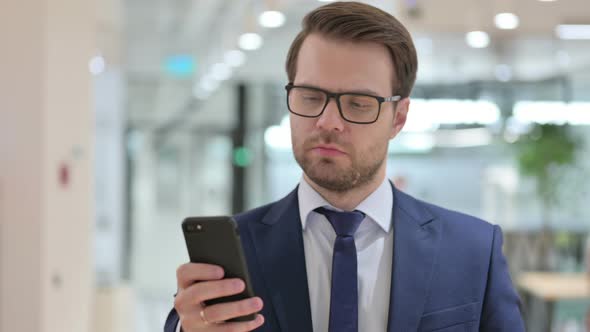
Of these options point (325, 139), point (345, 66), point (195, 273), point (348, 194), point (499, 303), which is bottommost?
point (499, 303)

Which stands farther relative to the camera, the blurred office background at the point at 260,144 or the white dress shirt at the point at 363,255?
the blurred office background at the point at 260,144

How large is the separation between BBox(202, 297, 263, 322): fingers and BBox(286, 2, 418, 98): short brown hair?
53cm

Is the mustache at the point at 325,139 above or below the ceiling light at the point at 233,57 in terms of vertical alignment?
below

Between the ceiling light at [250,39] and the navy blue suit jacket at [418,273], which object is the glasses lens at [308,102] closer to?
the navy blue suit jacket at [418,273]

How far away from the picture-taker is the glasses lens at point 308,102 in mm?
1557

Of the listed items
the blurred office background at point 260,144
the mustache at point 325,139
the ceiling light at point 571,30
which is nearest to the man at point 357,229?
the mustache at point 325,139

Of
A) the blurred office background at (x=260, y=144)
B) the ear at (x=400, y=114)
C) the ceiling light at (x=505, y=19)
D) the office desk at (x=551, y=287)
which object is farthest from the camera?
the blurred office background at (x=260, y=144)

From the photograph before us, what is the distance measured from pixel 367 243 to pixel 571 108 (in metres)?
10.8

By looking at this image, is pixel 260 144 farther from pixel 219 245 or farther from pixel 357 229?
pixel 219 245

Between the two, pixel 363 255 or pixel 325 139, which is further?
pixel 363 255

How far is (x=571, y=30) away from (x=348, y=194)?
6166 mm

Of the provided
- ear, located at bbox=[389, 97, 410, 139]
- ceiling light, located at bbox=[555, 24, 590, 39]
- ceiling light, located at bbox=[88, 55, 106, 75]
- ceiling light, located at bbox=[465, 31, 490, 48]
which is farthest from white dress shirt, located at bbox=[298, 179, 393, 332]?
ceiling light, located at bbox=[88, 55, 106, 75]

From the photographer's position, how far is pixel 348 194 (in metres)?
1.62

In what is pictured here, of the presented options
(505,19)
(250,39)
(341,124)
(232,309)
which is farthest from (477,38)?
(232,309)
